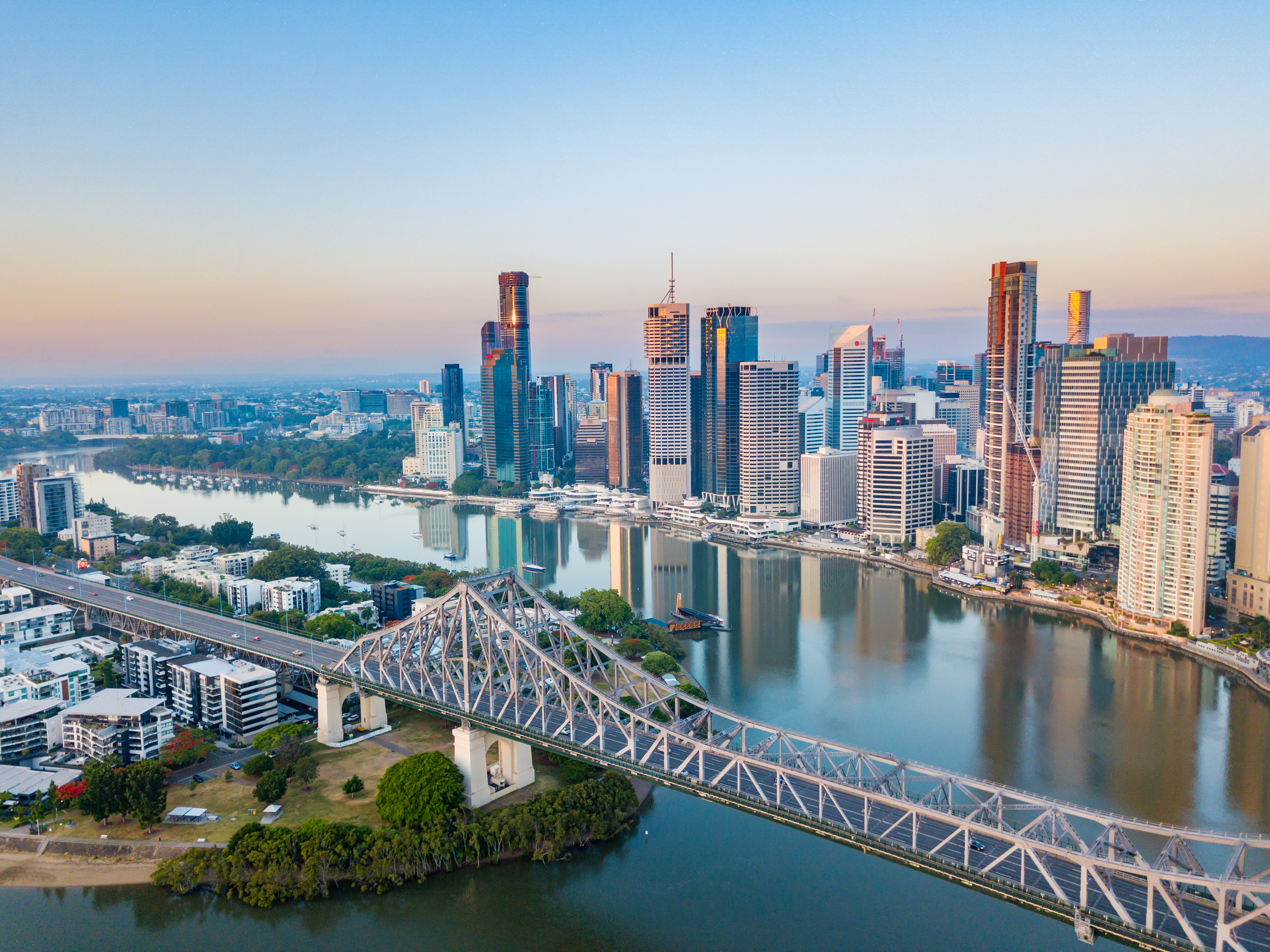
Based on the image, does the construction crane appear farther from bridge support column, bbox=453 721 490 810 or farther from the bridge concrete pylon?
bridge support column, bbox=453 721 490 810

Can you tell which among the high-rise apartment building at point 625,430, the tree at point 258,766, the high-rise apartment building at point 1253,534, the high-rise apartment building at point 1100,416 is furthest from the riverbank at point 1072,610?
the tree at point 258,766

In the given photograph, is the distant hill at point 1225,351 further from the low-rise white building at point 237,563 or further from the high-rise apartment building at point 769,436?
the low-rise white building at point 237,563

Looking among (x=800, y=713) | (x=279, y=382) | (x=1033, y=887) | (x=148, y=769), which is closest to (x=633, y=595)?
(x=800, y=713)

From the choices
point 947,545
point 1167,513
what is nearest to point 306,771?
point 1167,513

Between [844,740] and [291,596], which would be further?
[291,596]

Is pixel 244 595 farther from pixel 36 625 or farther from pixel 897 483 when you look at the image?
pixel 897 483

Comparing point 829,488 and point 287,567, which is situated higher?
point 829,488
